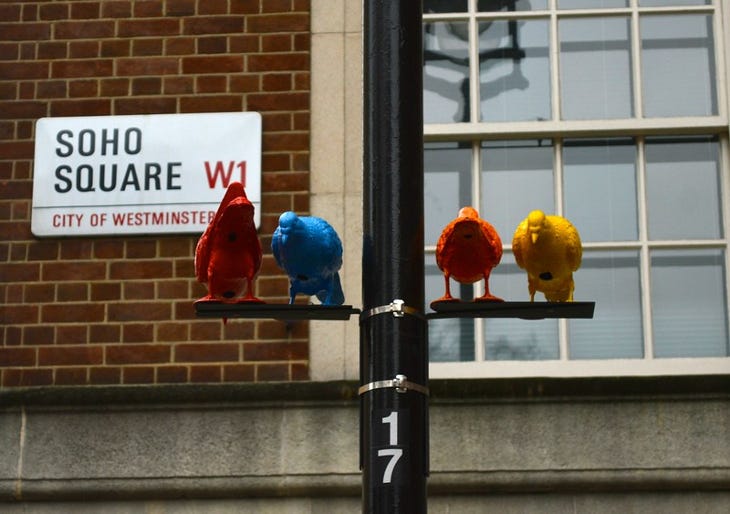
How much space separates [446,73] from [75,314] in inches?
101

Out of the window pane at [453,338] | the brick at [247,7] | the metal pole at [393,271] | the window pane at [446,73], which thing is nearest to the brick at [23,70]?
the brick at [247,7]

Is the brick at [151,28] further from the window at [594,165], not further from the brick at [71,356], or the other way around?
the brick at [71,356]

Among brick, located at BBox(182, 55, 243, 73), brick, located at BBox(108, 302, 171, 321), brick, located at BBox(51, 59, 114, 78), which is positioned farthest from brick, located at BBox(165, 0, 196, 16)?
brick, located at BBox(108, 302, 171, 321)

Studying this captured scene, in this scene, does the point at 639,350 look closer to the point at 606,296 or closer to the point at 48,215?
the point at 606,296

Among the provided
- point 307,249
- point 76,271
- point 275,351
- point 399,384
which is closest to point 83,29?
point 76,271

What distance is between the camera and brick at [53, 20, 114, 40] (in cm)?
873

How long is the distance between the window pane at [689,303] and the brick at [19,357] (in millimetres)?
3479

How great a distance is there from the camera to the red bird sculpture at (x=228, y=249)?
15.3 ft

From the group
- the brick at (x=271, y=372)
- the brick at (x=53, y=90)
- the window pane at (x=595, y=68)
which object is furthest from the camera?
the brick at (x=53, y=90)

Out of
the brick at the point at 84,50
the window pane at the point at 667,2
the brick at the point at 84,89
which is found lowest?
the brick at the point at 84,89

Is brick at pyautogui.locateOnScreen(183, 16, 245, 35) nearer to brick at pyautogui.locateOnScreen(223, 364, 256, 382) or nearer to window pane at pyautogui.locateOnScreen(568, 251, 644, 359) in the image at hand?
brick at pyautogui.locateOnScreen(223, 364, 256, 382)

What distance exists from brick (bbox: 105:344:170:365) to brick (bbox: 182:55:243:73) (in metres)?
1.67

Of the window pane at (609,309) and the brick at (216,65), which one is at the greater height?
the brick at (216,65)

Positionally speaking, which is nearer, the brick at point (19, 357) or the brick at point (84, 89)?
the brick at point (19, 357)
